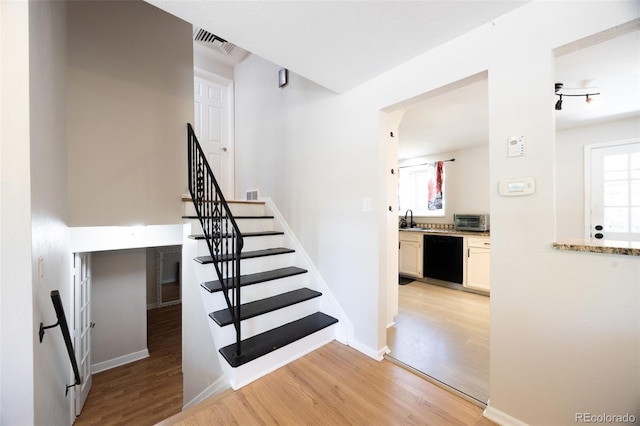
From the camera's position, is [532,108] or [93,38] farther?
[93,38]

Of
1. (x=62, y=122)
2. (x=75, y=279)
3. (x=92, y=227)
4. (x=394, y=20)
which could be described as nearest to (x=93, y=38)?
(x=62, y=122)

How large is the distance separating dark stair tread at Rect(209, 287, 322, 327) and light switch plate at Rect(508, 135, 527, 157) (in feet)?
6.41

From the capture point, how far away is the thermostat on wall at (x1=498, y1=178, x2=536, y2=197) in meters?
1.35

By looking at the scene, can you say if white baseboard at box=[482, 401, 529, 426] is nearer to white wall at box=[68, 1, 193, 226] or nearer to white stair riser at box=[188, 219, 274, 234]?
white stair riser at box=[188, 219, 274, 234]

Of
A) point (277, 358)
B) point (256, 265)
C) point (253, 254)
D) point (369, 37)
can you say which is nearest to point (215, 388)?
point (277, 358)

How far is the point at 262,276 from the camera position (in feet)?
8.16

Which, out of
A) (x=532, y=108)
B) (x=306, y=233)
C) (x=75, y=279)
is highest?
(x=532, y=108)

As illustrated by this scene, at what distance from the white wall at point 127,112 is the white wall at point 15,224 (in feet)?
4.20

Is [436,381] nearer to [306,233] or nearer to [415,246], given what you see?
[306,233]

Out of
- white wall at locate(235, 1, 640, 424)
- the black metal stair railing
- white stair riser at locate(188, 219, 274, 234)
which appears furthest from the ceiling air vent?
white wall at locate(235, 1, 640, 424)

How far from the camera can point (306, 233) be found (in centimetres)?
284

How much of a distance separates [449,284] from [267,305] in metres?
3.22

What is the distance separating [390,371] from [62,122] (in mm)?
3233

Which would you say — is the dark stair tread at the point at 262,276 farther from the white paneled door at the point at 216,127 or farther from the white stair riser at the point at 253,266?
the white paneled door at the point at 216,127
